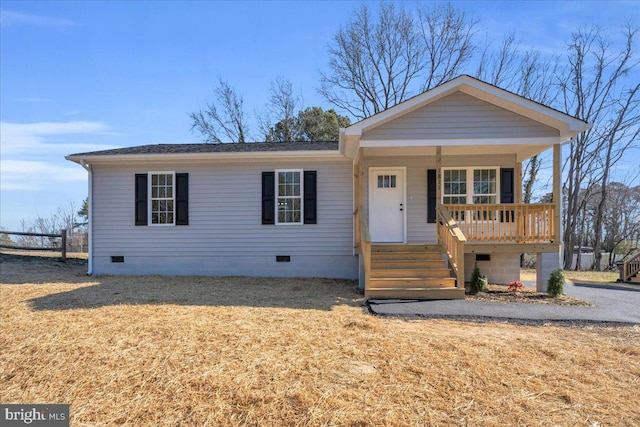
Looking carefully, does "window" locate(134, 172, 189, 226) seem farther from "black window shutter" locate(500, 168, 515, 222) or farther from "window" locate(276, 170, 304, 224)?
"black window shutter" locate(500, 168, 515, 222)

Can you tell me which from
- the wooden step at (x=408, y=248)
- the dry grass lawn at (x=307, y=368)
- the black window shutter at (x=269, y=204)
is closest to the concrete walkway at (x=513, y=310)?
→ the dry grass lawn at (x=307, y=368)

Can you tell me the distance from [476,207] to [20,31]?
35.8 ft

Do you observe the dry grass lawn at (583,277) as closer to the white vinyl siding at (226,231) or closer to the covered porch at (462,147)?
the covered porch at (462,147)

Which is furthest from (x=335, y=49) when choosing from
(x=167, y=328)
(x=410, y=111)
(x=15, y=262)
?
(x=167, y=328)

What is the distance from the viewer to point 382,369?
361 centimetres

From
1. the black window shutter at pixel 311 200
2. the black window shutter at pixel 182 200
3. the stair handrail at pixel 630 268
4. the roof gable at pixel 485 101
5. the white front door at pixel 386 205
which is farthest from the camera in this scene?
the stair handrail at pixel 630 268

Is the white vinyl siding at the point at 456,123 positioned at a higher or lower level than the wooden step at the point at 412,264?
higher

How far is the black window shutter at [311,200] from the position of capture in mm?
10031

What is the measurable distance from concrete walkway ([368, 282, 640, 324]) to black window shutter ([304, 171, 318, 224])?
12.4 ft

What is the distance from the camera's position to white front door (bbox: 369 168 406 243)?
9789mm

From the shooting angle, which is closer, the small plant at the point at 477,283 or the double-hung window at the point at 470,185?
the small plant at the point at 477,283

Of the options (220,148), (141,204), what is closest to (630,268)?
(220,148)

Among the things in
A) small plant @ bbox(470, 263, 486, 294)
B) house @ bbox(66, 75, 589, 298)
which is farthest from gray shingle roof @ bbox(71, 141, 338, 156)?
small plant @ bbox(470, 263, 486, 294)
